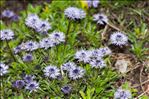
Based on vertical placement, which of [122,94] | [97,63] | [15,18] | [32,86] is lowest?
[122,94]

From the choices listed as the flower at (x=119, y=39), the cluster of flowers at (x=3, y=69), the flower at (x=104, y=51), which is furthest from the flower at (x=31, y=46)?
the flower at (x=119, y=39)

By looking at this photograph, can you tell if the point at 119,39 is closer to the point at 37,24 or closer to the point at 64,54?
the point at 64,54

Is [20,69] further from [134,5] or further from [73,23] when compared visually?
[134,5]

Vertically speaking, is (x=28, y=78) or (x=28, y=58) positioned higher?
(x=28, y=58)

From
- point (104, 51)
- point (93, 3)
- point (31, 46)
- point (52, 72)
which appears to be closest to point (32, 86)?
point (52, 72)

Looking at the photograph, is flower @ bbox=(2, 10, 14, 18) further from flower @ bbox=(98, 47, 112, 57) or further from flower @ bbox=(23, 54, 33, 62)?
flower @ bbox=(98, 47, 112, 57)

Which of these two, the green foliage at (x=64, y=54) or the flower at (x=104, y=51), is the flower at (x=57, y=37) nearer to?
the green foliage at (x=64, y=54)

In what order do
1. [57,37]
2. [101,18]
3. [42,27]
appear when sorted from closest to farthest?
[57,37] → [42,27] → [101,18]

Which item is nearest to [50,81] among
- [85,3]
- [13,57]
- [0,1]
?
[13,57]
